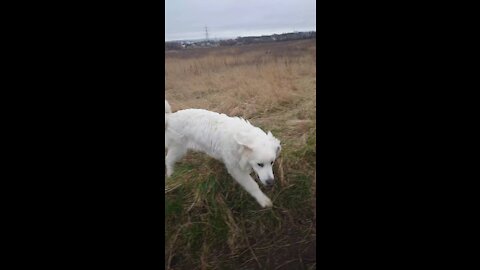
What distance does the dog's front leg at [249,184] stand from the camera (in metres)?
2.42

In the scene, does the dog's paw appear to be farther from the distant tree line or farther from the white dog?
the distant tree line

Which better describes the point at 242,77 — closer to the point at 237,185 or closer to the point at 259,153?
the point at 259,153

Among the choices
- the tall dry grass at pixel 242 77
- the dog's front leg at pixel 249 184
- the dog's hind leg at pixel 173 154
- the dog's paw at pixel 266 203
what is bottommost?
the dog's paw at pixel 266 203

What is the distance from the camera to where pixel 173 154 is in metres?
2.48

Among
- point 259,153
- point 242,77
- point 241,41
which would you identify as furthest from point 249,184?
point 241,41

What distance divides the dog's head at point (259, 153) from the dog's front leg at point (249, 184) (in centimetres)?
5

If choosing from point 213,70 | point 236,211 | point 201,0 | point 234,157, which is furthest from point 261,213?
point 201,0

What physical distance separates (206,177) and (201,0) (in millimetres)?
818

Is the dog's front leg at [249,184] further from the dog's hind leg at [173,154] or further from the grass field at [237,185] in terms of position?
the dog's hind leg at [173,154]

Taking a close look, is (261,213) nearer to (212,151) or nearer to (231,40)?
(212,151)

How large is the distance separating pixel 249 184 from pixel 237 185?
56mm

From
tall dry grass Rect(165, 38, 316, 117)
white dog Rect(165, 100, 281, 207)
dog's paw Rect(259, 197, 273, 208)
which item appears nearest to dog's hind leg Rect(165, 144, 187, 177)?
white dog Rect(165, 100, 281, 207)

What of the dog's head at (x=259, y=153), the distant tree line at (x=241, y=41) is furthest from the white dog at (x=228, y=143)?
the distant tree line at (x=241, y=41)

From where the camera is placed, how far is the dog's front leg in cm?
242
